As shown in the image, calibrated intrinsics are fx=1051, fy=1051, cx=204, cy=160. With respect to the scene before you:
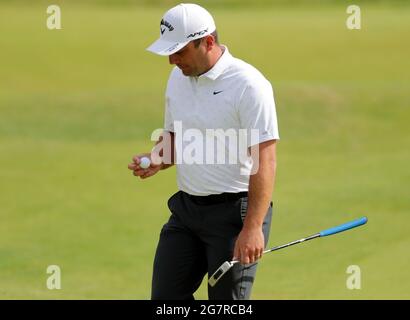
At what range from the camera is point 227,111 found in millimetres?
6051

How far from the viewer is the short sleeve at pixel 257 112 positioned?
5.95m

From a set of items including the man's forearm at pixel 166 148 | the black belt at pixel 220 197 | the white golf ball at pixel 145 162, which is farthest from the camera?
the man's forearm at pixel 166 148

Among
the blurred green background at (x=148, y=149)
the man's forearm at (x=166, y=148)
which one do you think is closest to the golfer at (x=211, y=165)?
the man's forearm at (x=166, y=148)

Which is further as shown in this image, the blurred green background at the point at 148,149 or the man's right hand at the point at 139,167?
the blurred green background at the point at 148,149

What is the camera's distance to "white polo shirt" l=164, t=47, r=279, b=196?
5.98 meters

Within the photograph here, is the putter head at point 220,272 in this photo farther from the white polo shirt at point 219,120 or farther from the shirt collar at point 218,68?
the shirt collar at point 218,68

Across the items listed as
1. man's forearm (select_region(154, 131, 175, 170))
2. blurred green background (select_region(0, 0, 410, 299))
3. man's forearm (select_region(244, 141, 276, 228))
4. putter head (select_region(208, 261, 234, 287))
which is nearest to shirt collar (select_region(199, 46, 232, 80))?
man's forearm (select_region(244, 141, 276, 228))

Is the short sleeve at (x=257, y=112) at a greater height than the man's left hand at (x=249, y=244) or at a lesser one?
greater

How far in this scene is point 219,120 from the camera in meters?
6.08

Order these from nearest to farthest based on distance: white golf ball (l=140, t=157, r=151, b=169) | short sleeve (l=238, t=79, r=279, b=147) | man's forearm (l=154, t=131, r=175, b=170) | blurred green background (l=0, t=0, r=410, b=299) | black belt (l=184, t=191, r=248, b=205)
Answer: short sleeve (l=238, t=79, r=279, b=147) < black belt (l=184, t=191, r=248, b=205) < white golf ball (l=140, t=157, r=151, b=169) < man's forearm (l=154, t=131, r=175, b=170) < blurred green background (l=0, t=0, r=410, b=299)

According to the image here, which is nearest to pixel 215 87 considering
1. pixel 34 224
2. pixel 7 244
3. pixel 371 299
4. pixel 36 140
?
pixel 371 299

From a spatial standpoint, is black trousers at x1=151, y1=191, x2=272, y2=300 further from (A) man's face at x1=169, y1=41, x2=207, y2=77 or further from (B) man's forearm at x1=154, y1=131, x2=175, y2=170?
(A) man's face at x1=169, y1=41, x2=207, y2=77

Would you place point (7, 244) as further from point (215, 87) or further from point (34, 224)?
point (215, 87)

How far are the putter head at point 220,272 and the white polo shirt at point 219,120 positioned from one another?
1.50 ft
